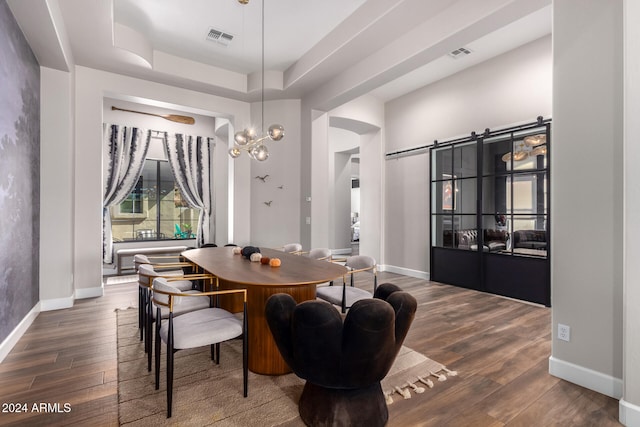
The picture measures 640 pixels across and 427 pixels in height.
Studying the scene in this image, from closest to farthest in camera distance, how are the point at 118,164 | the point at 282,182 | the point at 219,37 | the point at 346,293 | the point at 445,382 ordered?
Result: the point at 445,382 → the point at 346,293 → the point at 219,37 → the point at 282,182 → the point at 118,164

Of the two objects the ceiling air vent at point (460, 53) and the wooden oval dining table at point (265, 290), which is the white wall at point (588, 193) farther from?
the ceiling air vent at point (460, 53)

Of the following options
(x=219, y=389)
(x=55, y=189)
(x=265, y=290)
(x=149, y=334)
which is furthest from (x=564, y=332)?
(x=55, y=189)

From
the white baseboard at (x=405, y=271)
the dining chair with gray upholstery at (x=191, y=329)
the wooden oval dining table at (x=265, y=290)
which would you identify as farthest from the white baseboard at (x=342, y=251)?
the dining chair with gray upholstery at (x=191, y=329)

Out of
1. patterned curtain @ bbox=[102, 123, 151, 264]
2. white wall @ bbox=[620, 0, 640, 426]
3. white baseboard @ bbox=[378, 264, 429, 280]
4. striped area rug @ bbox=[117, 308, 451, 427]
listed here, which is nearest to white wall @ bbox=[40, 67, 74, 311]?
patterned curtain @ bbox=[102, 123, 151, 264]

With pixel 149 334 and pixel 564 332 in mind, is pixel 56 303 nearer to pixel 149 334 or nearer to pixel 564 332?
pixel 149 334

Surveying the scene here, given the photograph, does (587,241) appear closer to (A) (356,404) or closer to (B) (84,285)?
(A) (356,404)

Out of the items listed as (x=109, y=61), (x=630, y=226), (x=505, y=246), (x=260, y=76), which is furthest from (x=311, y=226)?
(x=630, y=226)

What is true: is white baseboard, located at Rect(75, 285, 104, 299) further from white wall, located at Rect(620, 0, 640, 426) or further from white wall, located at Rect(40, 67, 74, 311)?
white wall, located at Rect(620, 0, 640, 426)

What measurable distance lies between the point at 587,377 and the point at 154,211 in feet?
23.8

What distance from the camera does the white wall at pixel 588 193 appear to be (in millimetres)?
2115

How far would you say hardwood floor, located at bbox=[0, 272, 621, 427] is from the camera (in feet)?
6.28

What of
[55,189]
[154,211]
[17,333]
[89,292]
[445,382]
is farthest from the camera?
[154,211]

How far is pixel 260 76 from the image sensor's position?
530 cm

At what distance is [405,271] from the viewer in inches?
243
